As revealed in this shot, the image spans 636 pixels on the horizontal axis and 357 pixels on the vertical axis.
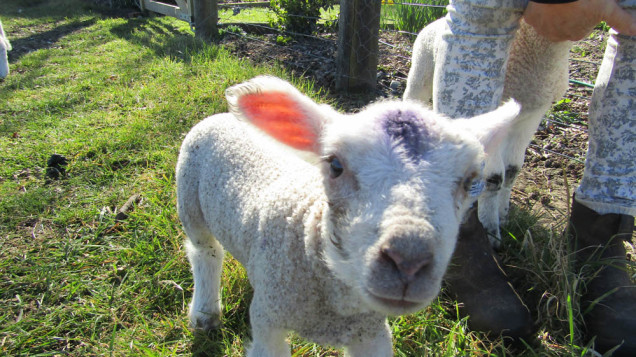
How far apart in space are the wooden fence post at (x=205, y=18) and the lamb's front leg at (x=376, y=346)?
19.8 ft

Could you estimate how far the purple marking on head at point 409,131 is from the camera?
48.8 inches

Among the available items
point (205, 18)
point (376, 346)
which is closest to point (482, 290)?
point (376, 346)

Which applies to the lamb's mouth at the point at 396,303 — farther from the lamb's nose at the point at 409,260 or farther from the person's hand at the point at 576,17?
the person's hand at the point at 576,17

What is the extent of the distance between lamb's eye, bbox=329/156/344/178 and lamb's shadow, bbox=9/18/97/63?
6.90 meters

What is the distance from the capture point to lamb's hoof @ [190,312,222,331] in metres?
2.13

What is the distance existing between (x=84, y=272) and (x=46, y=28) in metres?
8.05

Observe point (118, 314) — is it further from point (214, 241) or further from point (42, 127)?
point (42, 127)

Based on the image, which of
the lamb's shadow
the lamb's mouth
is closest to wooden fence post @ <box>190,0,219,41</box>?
the lamb's shadow

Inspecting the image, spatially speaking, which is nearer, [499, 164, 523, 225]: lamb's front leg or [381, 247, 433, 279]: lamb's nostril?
[381, 247, 433, 279]: lamb's nostril

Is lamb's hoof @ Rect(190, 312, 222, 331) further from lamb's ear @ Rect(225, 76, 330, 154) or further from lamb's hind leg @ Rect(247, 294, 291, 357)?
lamb's ear @ Rect(225, 76, 330, 154)

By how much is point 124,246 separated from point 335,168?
6.15 feet

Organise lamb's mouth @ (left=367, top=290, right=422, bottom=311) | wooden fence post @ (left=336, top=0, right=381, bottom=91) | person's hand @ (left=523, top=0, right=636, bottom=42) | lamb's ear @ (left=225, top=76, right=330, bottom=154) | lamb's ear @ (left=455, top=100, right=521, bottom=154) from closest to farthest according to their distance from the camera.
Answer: lamb's mouth @ (left=367, top=290, right=422, bottom=311) < lamb's ear @ (left=225, top=76, right=330, bottom=154) < lamb's ear @ (left=455, top=100, right=521, bottom=154) < person's hand @ (left=523, top=0, right=636, bottom=42) < wooden fence post @ (left=336, top=0, right=381, bottom=91)

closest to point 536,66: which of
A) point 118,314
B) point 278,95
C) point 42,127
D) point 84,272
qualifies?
point 278,95

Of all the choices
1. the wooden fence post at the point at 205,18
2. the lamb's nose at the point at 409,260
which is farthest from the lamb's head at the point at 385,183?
the wooden fence post at the point at 205,18
